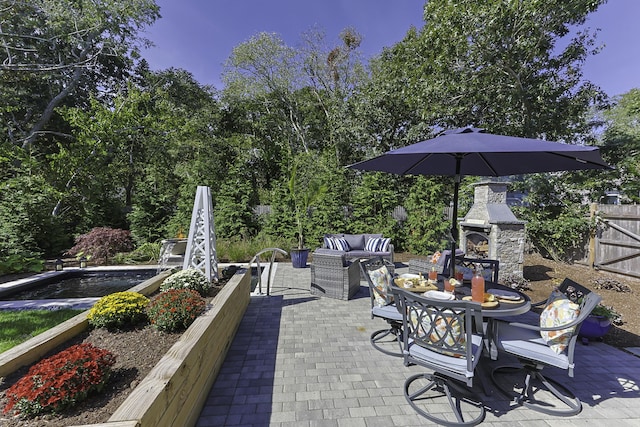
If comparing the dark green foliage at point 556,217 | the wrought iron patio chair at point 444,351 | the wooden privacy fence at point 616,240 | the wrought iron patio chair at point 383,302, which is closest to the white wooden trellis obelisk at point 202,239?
the wrought iron patio chair at point 383,302

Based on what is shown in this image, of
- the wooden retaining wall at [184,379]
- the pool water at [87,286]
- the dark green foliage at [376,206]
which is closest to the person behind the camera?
the wooden retaining wall at [184,379]

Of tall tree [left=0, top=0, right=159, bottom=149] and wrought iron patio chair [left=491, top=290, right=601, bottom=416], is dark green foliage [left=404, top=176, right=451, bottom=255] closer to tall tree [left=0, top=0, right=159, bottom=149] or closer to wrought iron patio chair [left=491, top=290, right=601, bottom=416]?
wrought iron patio chair [left=491, top=290, right=601, bottom=416]

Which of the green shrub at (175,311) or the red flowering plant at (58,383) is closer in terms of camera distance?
the red flowering plant at (58,383)

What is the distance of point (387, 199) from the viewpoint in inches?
361

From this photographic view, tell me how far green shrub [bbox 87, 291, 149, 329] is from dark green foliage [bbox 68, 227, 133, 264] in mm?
6325

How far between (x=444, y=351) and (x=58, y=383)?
100.0 inches

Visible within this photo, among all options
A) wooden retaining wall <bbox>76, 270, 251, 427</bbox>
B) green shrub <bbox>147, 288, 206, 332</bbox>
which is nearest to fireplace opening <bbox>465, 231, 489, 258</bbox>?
wooden retaining wall <bbox>76, 270, 251, 427</bbox>

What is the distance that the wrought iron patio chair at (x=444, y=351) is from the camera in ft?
6.80

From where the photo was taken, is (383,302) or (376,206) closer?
(383,302)

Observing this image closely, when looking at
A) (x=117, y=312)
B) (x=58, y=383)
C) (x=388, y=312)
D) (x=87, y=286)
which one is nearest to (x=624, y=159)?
(x=388, y=312)

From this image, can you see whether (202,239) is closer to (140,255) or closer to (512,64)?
(140,255)

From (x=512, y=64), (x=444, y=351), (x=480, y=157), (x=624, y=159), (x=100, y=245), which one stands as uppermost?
(x=512, y=64)

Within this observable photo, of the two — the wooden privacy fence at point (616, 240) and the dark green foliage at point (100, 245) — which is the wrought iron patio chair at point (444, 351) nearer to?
the wooden privacy fence at point (616, 240)

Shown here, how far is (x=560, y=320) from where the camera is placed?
2275 millimetres
